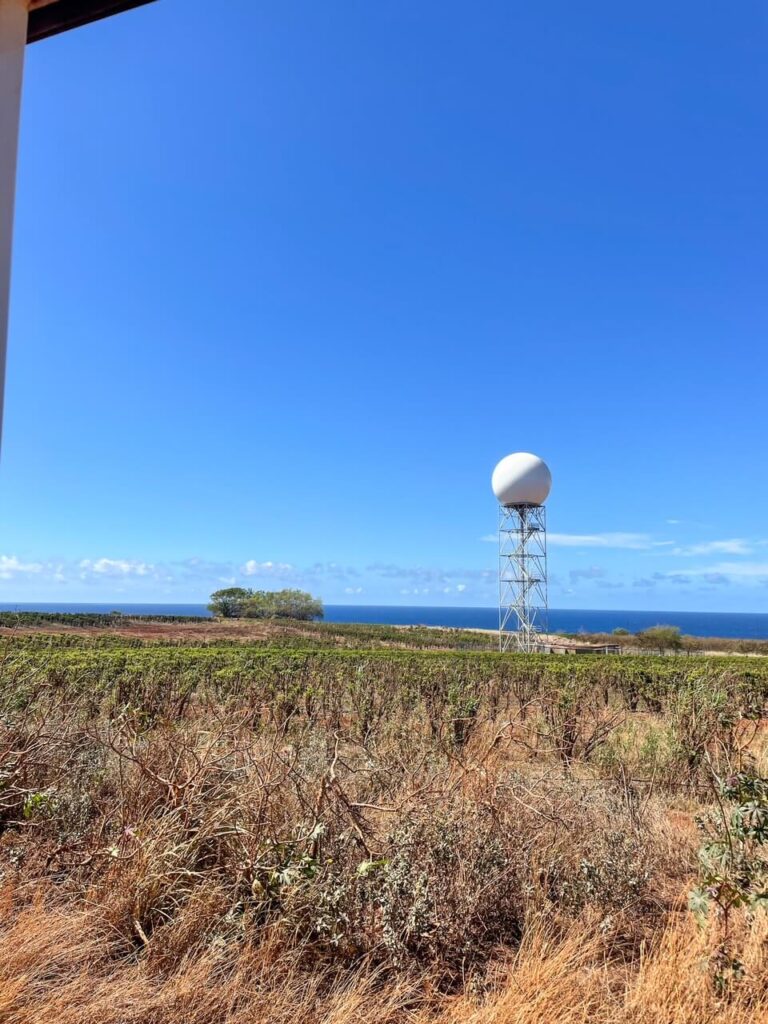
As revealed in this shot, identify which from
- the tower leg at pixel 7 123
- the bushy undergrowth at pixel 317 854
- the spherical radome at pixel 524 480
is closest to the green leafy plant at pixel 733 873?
the bushy undergrowth at pixel 317 854

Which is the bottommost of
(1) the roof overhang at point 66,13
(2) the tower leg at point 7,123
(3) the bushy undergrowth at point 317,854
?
(3) the bushy undergrowth at point 317,854

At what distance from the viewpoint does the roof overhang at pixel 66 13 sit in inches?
67.2

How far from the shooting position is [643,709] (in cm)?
1263

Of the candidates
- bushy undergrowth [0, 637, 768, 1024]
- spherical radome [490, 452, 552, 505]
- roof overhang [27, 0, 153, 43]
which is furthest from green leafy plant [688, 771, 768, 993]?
spherical radome [490, 452, 552, 505]

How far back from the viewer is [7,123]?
1.51 m

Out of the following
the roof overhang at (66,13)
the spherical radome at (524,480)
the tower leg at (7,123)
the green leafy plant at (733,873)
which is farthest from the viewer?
the spherical radome at (524,480)

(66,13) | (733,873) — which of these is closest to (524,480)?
(733,873)

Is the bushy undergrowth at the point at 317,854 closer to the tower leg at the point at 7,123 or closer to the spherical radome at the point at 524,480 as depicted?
the tower leg at the point at 7,123

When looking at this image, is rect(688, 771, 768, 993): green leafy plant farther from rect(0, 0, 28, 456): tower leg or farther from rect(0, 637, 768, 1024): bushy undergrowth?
rect(0, 0, 28, 456): tower leg

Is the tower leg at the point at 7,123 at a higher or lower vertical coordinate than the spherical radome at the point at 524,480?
lower

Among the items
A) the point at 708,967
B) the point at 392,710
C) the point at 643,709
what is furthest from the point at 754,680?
the point at 708,967

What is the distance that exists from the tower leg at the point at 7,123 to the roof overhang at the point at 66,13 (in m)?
0.14

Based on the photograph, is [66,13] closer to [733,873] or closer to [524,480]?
[733,873]

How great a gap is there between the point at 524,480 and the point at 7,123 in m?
28.7
